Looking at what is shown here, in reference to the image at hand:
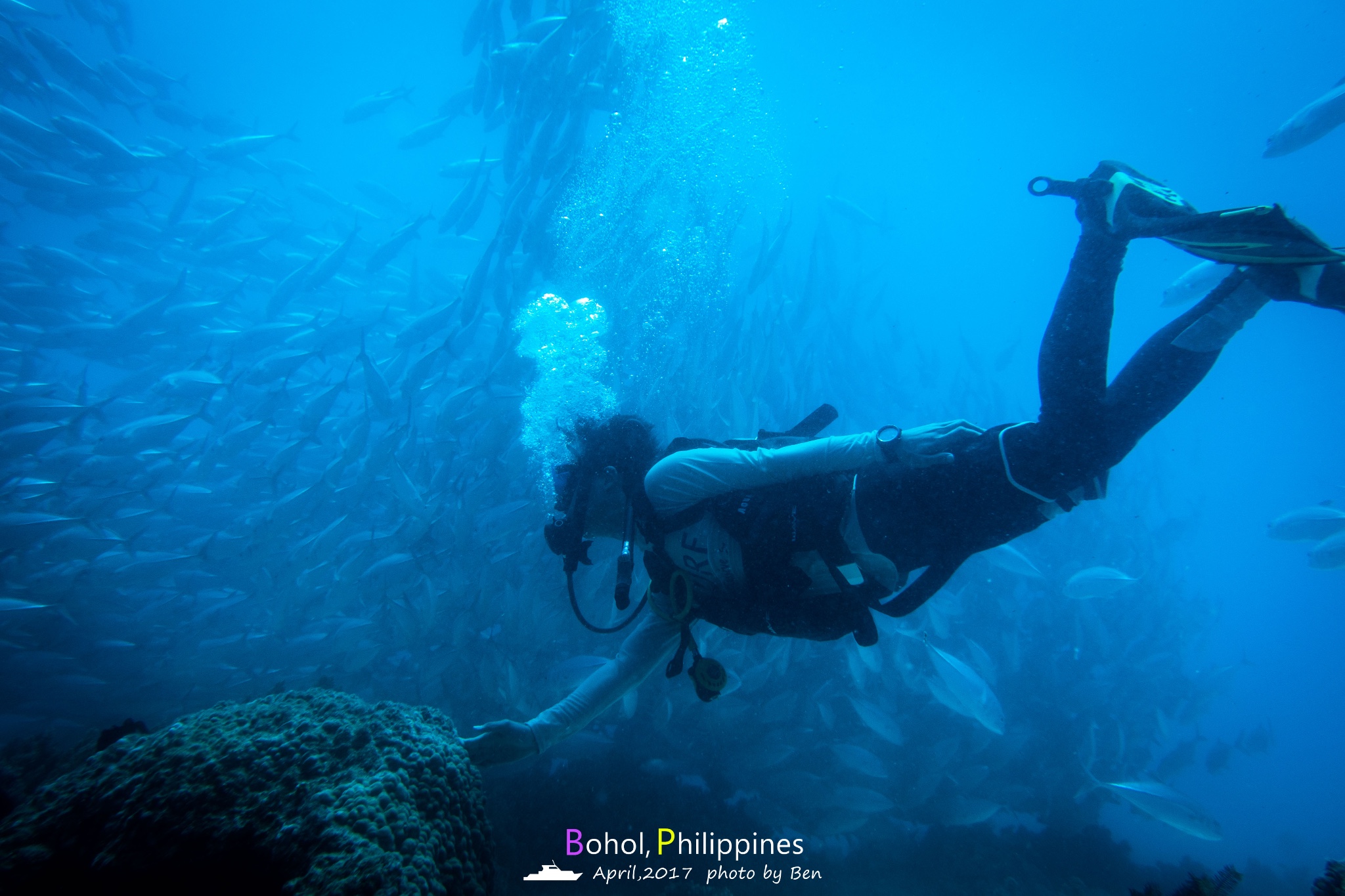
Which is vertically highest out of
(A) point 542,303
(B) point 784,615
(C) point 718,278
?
(C) point 718,278

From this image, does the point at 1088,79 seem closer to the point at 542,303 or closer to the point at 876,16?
the point at 876,16

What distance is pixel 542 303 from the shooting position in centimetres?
995

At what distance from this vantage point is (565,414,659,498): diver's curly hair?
2.98 meters

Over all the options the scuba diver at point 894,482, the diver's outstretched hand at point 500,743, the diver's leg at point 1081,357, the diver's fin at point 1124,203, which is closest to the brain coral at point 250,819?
the diver's outstretched hand at point 500,743

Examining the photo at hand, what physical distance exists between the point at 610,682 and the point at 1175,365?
3.10 metres

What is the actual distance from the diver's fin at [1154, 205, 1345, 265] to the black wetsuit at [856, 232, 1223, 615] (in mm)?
233

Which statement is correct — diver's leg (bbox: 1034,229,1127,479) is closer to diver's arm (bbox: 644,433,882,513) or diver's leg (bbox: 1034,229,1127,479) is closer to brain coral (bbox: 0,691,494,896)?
diver's arm (bbox: 644,433,882,513)

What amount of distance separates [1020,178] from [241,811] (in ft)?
138

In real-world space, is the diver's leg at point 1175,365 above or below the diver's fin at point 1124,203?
below

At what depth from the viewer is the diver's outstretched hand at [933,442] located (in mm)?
2451

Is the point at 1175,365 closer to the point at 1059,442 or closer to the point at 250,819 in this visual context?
the point at 1059,442

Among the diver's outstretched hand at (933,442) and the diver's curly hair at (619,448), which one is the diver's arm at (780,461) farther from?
the diver's curly hair at (619,448)

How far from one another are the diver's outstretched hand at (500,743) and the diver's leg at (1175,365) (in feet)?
9.70

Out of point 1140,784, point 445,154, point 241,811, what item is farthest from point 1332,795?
point 445,154
